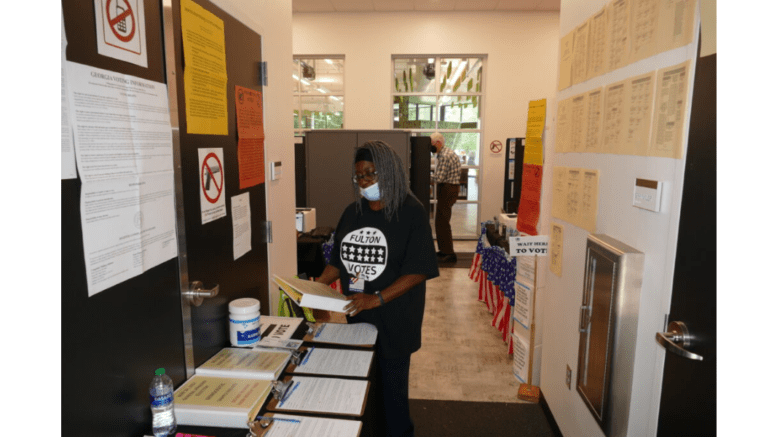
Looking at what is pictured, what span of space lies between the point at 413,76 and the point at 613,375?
621 centimetres

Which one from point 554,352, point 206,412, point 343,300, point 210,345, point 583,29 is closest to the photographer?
point 206,412

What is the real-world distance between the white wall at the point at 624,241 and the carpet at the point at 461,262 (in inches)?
125

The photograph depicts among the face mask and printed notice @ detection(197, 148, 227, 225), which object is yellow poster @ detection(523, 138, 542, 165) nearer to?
the face mask

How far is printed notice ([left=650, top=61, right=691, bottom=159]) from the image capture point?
50.8 inches

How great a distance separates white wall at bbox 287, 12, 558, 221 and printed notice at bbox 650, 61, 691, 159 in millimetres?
5646

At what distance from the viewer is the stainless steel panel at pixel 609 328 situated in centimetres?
150

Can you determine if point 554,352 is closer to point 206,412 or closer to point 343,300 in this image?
point 343,300

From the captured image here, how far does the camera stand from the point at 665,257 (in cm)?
138

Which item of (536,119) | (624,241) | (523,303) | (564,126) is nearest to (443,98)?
(536,119)

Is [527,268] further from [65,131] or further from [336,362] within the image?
[65,131]

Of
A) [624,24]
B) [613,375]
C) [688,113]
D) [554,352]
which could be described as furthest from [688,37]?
[554,352]

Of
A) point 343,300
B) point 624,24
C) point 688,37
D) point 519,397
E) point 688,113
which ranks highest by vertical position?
point 624,24

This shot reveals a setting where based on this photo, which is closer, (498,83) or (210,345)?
(210,345)

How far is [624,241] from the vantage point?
1.64 m
